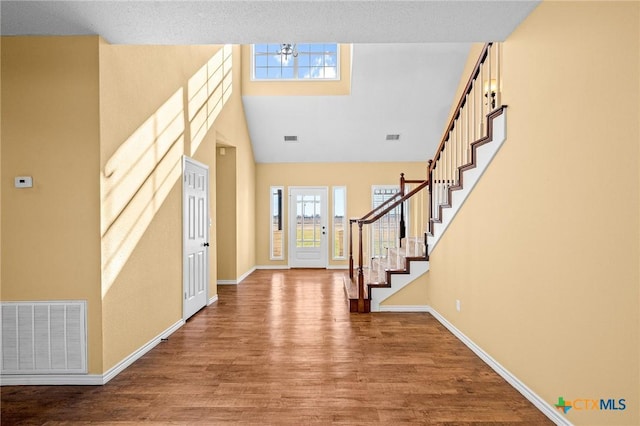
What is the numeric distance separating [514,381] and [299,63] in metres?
6.91

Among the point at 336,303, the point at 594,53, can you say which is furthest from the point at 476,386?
the point at 336,303

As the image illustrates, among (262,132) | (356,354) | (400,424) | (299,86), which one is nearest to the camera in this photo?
(400,424)

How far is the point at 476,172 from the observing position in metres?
3.38

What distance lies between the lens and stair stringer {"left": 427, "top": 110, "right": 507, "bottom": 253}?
2979mm

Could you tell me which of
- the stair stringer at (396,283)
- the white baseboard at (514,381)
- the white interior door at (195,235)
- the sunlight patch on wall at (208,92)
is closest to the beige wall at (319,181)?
the sunlight patch on wall at (208,92)

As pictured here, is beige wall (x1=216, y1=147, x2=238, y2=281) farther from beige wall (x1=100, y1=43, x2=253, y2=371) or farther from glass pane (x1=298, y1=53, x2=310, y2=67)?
glass pane (x1=298, y1=53, x2=310, y2=67)

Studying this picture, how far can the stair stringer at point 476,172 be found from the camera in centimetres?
298

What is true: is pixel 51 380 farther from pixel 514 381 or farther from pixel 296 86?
pixel 296 86

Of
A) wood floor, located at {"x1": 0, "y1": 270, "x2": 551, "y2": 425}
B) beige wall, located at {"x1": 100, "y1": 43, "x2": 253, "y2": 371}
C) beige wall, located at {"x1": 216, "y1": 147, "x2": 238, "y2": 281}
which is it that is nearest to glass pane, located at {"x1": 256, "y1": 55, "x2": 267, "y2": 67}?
beige wall, located at {"x1": 216, "y1": 147, "x2": 238, "y2": 281}

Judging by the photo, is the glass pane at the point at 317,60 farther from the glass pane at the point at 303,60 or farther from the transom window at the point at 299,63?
the glass pane at the point at 303,60

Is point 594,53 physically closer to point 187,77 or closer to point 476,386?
point 476,386

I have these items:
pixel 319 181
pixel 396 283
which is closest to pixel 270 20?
pixel 396 283

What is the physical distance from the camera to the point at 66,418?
239 cm

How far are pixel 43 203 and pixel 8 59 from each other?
46.0 inches
